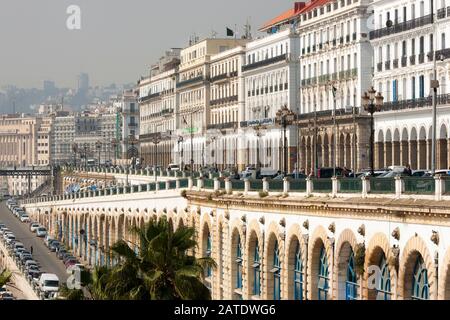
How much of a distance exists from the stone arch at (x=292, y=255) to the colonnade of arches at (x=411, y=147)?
30218 mm

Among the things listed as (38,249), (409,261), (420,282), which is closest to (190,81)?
(38,249)

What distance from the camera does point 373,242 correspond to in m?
46.6

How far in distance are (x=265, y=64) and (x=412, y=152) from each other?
154 feet

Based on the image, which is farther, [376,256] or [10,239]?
[10,239]

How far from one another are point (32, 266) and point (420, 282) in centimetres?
7451

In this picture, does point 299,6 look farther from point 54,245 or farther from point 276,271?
point 276,271

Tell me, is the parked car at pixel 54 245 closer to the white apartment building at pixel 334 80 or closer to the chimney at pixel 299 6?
the white apartment building at pixel 334 80

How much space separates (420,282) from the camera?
43438 millimetres

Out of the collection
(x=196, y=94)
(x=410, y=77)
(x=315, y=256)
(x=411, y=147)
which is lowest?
→ (x=315, y=256)

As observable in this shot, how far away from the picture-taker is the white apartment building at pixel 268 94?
435 feet

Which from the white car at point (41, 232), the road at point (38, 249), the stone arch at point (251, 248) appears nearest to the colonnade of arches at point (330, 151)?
the road at point (38, 249)

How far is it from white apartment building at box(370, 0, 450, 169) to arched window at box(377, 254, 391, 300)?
41825mm

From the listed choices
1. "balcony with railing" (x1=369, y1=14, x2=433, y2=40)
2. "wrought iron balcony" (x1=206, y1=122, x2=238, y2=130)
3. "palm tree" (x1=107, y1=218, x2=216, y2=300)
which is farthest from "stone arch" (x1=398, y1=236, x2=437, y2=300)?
"wrought iron balcony" (x1=206, y1=122, x2=238, y2=130)

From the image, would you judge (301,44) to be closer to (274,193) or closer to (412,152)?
(412,152)
